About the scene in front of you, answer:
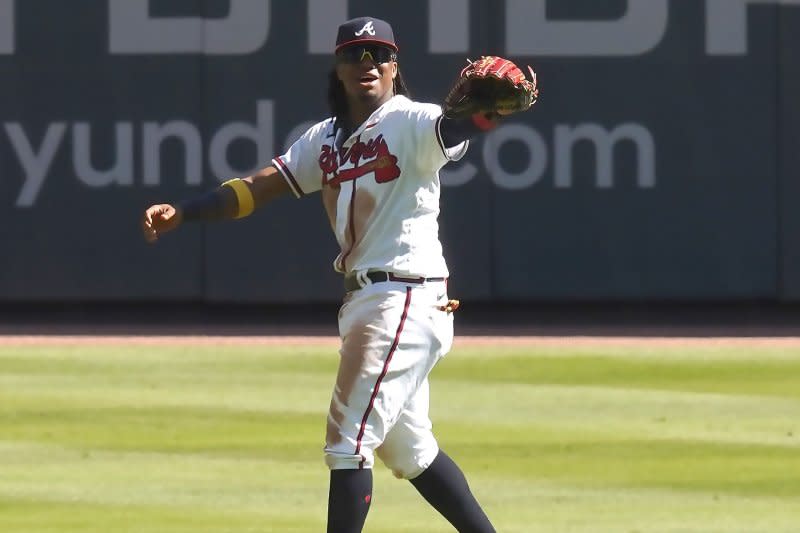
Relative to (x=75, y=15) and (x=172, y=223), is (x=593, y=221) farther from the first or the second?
(x=172, y=223)

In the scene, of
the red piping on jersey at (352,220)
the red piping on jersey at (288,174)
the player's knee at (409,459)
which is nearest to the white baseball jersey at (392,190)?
the red piping on jersey at (352,220)

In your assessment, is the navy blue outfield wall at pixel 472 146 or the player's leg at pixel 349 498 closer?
the player's leg at pixel 349 498

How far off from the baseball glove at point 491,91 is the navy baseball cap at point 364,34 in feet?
1.43

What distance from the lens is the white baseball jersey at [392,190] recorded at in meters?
5.70

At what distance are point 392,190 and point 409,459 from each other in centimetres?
87

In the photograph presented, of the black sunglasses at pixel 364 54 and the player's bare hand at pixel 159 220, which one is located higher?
the black sunglasses at pixel 364 54

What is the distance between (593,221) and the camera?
15500 mm

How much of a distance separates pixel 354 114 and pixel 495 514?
203 cm

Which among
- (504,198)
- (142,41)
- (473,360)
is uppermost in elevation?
(142,41)

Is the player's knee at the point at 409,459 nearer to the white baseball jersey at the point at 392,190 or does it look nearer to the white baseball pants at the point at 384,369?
the white baseball pants at the point at 384,369

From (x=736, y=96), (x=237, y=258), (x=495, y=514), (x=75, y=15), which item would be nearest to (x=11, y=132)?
(x=75, y=15)

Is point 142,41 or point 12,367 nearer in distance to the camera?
point 12,367

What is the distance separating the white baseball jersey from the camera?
5.70 meters

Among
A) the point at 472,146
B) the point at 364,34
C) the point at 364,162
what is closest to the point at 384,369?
the point at 364,162
